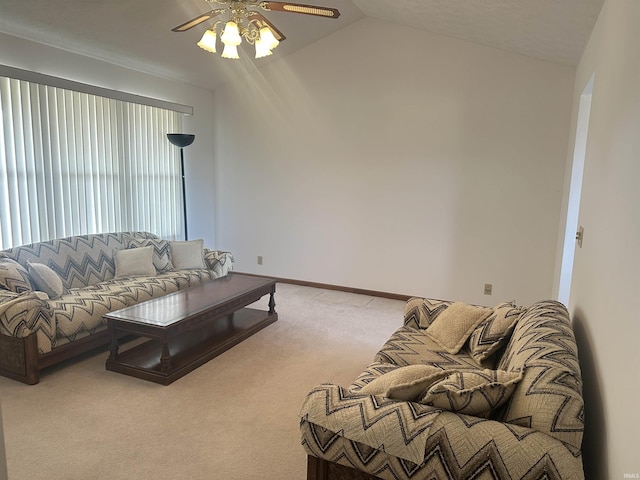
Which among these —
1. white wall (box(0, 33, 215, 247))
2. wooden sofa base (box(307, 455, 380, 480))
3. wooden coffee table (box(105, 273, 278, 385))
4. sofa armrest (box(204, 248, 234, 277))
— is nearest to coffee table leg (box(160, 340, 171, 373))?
wooden coffee table (box(105, 273, 278, 385))

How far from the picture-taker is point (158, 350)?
3395 millimetres

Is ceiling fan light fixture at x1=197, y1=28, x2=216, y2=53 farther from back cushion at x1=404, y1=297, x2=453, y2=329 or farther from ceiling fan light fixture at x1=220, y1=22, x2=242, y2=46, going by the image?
back cushion at x1=404, y1=297, x2=453, y2=329

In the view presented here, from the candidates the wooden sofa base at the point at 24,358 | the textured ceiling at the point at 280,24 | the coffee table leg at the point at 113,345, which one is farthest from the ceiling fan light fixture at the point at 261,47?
the wooden sofa base at the point at 24,358

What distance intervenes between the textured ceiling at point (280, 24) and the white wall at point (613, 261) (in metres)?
0.70

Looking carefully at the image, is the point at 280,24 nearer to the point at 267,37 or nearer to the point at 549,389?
the point at 267,37

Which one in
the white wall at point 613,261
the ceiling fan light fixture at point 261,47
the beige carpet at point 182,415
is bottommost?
the beige carpet at point 182,415

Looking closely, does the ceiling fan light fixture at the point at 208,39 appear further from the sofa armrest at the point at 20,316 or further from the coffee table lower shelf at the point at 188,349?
the coffee table lower shelf at the point at 188,349

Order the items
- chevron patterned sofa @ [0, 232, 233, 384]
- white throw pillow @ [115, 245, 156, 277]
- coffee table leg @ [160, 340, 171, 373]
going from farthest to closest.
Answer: white throw pillow @ [115, 245, 156, 277], coffee table leg @ [160, 340, 171, 373], chevron patterned sofa @ [0, 232, 233, 384]

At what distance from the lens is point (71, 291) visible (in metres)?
3.70

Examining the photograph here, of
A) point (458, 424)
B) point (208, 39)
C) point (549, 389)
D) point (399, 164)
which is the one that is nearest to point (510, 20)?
point (399, 164)

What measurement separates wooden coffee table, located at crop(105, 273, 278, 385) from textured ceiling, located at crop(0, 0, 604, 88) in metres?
2.42

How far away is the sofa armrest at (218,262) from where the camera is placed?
477 cm

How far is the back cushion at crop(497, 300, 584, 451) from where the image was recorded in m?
1.40

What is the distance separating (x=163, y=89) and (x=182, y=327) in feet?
10.6
